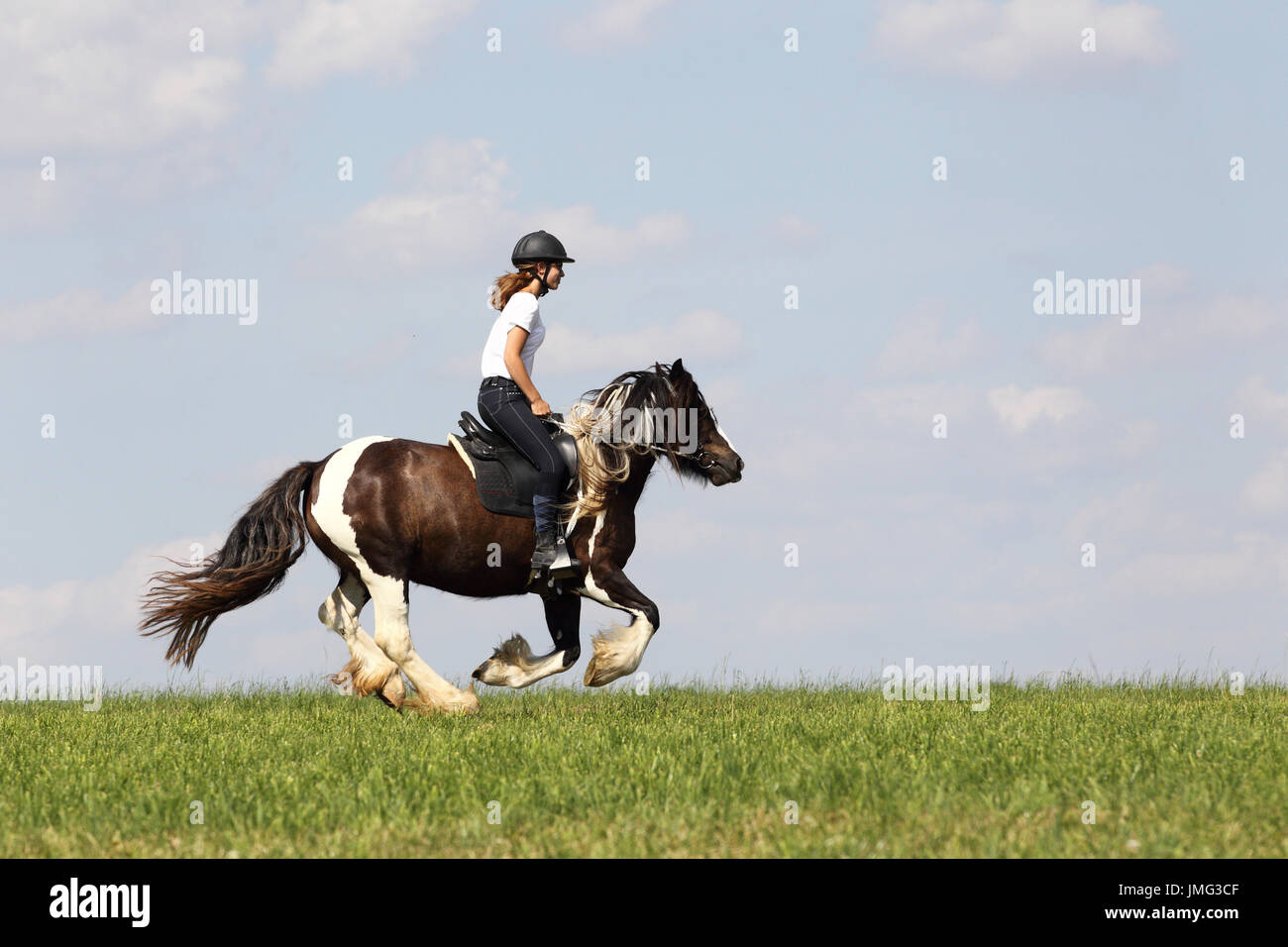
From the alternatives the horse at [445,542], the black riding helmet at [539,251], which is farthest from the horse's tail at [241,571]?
the black riding helmet at [539,251]

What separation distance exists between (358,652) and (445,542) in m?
1.26

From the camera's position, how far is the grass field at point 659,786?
5.98 m

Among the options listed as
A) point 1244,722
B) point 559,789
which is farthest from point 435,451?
point 1244,722

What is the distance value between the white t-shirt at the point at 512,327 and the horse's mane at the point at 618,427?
2.20 ft

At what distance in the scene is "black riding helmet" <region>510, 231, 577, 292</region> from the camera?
1084 centimetres

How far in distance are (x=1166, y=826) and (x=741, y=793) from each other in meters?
2.06

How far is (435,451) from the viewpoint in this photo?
10.8m

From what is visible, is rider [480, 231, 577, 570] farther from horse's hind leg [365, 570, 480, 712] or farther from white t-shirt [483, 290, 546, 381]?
horse's hind leg [365, 570, 480, 712]

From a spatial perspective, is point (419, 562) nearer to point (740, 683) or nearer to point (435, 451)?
point (435, 451)

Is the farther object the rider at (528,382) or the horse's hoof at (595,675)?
the horse's hoof at (595,675)

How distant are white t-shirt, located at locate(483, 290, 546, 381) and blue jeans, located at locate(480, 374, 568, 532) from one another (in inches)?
4.8

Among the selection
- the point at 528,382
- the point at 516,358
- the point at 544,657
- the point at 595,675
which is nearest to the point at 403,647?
the point at 544,657

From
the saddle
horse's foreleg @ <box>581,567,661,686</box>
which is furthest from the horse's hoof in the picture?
the saddle

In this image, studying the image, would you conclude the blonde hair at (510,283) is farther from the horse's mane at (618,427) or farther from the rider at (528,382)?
the horse's mane at (618,427)
